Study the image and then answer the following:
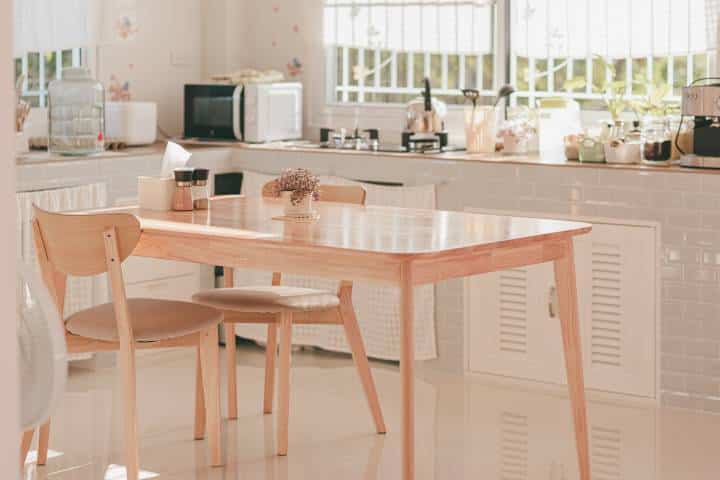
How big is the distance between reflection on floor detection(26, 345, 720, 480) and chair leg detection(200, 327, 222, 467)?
73 millimetres

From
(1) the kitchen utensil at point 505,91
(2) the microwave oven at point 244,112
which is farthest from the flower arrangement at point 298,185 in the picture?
(2) the microwave oven at point 244,112

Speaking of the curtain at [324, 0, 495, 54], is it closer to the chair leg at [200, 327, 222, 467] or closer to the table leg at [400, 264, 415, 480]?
the chair leg at [200, 327, 222, 467]

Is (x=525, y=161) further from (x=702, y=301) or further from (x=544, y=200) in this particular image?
(x=702, y=301)

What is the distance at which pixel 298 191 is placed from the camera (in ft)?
13.2

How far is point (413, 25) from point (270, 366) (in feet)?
6.89

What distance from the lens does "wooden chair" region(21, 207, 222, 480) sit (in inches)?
143

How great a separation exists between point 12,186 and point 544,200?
3329 mm

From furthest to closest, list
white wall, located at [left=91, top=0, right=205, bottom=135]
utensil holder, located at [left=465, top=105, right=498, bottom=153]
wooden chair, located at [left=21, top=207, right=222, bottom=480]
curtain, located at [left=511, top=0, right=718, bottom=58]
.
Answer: white wall, located at [left=91, top=0, right=205, bottom=135]
utensil holder, located at [left=465, top=105, right=498, bottom=153]
curtain, located at [left=511, top=0, right=718, bottom=58]
wooden chair, located at [left=21, top=207, right=222, bottom=480]

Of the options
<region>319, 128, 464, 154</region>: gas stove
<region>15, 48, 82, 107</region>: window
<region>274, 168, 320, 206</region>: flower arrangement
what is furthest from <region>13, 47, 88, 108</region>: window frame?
<region>274, 168, 320, 206</region>: flower arrangement

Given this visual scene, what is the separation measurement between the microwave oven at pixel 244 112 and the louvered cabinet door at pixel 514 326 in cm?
132

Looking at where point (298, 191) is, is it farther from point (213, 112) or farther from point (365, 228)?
point (213, 112)

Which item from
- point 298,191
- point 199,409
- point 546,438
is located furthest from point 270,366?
point 546,438

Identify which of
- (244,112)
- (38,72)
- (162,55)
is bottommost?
(244,112)

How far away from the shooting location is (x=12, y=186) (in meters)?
1.92
